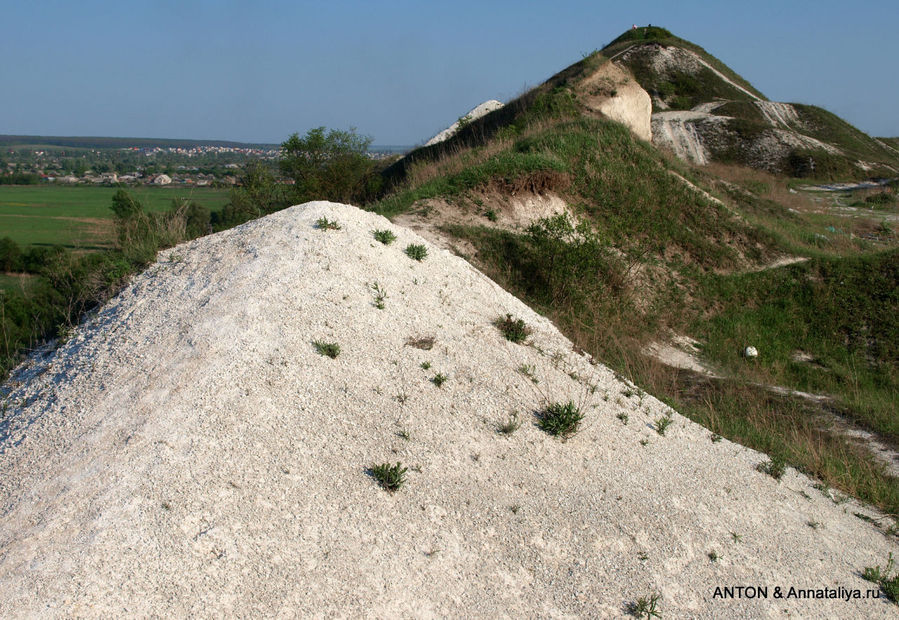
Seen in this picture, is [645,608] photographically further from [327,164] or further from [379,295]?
[327,164]

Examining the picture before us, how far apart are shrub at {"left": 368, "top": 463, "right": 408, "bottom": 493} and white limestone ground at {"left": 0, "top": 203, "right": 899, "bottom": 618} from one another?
60 mm

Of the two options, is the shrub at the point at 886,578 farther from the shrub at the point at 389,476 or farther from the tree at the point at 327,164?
the tree at the point at 327,164

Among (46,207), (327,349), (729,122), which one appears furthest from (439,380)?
(46,207)

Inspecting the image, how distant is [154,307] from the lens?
5449 millimetres

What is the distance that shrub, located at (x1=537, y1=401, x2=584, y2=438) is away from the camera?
4.97m

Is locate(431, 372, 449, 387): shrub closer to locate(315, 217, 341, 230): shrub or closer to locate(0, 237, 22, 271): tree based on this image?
locate(315, 217, 341, 230): shrub

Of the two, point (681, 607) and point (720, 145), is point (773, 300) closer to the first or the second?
point (681, 607)

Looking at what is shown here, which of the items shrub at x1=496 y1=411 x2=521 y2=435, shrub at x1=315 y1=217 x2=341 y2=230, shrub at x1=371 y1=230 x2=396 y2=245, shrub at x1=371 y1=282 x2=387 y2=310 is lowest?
shrub at x1=496 y1=411 x2=521 y2=435

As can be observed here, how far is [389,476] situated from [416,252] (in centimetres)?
343

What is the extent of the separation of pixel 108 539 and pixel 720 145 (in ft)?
121

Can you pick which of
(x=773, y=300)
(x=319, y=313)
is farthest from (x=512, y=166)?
(x=319, y=313)

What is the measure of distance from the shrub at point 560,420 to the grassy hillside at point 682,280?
2.14m

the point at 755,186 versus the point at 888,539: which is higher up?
the point at 755,186

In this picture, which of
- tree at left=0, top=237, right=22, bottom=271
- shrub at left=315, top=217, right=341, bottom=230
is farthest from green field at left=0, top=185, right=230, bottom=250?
shrub at left=315, top=217, right=341, bottom=230
